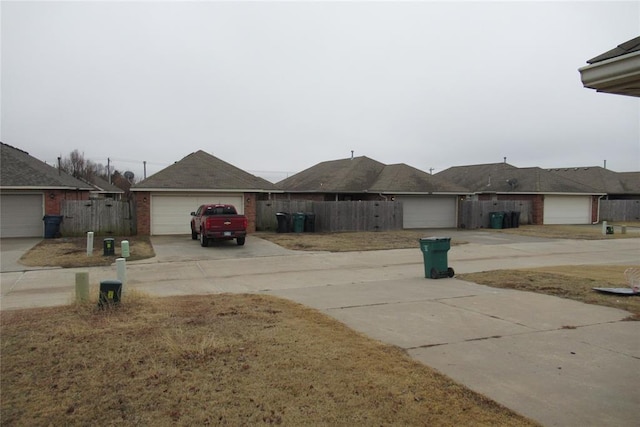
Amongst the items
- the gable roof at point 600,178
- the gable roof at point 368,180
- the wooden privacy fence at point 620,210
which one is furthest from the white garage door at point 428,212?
the gable roof at point 600,178

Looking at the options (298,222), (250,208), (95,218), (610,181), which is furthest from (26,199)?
(610,181)

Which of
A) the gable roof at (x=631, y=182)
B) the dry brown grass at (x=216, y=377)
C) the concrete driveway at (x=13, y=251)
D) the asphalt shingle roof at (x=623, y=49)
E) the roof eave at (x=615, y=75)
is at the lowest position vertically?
the concrete driveway at (x=13, y=251)

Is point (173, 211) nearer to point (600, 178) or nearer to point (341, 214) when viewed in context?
point (341, 214)

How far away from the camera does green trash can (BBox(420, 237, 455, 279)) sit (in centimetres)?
1177

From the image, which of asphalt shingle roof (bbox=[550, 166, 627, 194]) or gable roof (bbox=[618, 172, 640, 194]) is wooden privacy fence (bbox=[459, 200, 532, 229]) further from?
gable roof (bbox=[618, 172, 640, 194])

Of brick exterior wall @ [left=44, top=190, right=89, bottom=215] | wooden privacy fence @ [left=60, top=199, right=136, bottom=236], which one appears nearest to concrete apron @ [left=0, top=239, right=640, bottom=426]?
wooden privacy fence @ [left=60, top=199, right=136, bottom=236]

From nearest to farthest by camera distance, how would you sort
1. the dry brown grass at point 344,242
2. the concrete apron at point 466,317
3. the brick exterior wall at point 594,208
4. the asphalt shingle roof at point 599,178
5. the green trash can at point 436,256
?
the concrete apron at point 466,317
the green trash can at point 436,256
the dry brown grass at point 344,242
the brick exterior wall at point 594,208
the asphalt shingle roof at point 599,178

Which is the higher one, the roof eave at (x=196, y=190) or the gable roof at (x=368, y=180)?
the gable roof at (x=368, y=180)

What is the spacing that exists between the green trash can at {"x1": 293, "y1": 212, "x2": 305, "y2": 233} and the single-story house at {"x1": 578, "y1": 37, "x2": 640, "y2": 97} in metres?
22.5

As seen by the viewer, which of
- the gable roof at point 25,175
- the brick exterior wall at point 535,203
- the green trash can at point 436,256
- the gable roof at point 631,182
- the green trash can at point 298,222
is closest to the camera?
the green trash can at point 436,256

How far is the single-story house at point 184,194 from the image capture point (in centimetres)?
2486

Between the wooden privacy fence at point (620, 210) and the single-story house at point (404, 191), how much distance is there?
17509 millimetres

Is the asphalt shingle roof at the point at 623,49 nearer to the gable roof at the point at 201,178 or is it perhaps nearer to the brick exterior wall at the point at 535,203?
the gable roof at the point at 201,178

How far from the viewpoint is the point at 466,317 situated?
7.53 metres
